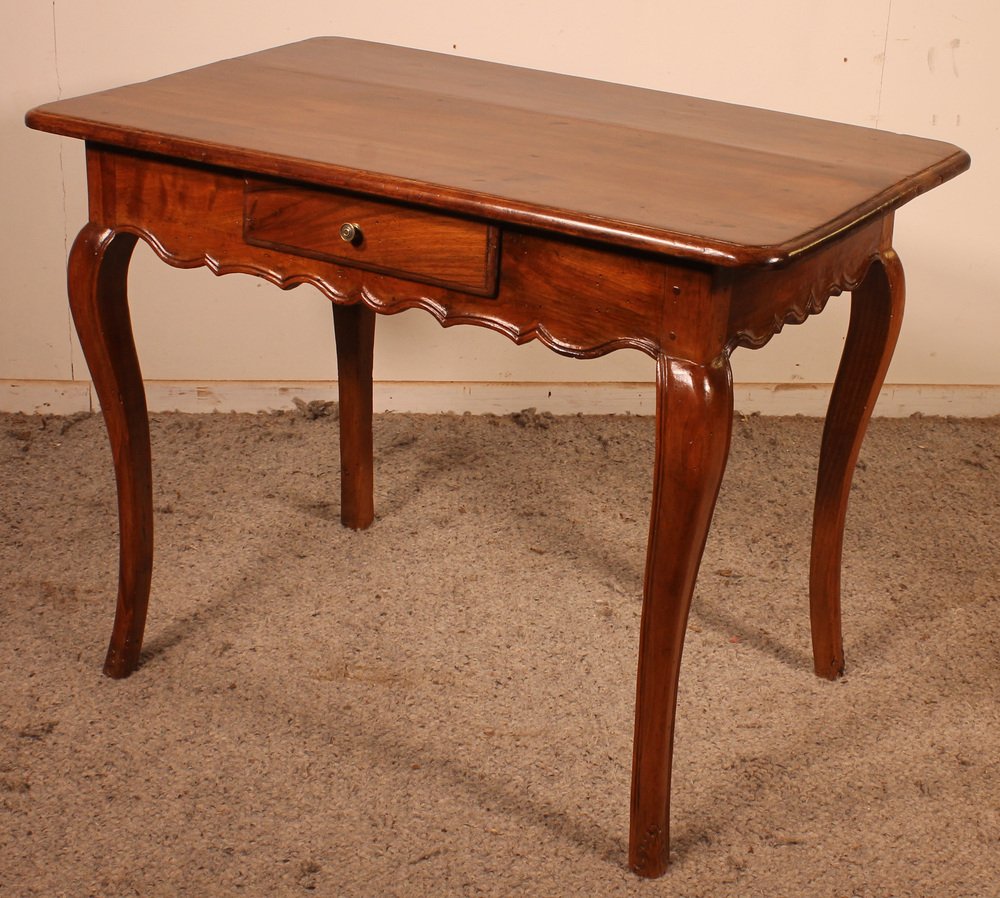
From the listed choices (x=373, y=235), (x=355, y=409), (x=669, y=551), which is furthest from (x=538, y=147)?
(x=355, y=409)

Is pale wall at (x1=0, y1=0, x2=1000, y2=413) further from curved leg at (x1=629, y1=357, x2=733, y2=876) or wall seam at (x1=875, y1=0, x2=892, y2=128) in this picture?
curved leg at (x1=629, y1=357, x2=733, y2=876)

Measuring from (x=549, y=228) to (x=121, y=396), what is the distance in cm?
71

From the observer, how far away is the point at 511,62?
269 centimetres

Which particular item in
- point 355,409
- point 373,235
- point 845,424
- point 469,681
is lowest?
point 469,681

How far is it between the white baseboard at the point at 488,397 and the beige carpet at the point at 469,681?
97mm

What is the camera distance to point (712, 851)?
5.53 feet

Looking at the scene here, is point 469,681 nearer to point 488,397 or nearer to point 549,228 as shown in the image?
point 549,228

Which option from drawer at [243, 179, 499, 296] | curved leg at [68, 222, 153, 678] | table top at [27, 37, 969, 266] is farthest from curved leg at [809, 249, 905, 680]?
curved leg at [68, 222, 153, 678]

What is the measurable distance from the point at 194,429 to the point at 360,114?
1.26 metres

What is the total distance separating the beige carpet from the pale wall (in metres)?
0.20

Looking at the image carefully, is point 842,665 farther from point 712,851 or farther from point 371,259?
point 371,259

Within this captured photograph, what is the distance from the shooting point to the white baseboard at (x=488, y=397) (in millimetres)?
2889

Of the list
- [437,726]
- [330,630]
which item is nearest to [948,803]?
[437,726]

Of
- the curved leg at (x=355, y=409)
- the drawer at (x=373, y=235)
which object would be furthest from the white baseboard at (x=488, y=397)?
the drawer at (x=373, y=235)
